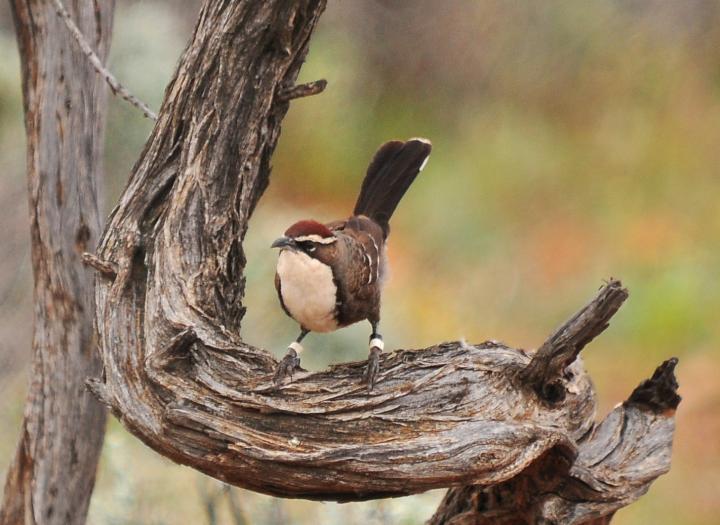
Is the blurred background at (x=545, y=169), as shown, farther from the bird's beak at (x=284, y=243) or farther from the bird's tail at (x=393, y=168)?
the bird's beak at (x=284, y=243)

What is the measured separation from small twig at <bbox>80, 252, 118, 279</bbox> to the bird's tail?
96 centimetres

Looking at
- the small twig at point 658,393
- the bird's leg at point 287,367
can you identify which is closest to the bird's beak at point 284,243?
the bird's leg at point 287,367

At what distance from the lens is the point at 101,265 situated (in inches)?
98.5

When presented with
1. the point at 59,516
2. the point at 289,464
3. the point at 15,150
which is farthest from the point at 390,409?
the point at 15,150

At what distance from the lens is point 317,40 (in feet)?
27.3

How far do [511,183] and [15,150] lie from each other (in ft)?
14.1

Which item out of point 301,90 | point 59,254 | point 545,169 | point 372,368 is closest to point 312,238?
point 301,90

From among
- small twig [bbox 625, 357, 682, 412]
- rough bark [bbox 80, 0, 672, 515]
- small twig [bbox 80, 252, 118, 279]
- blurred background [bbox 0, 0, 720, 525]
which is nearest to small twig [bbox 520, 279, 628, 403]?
rough bark [bbox 80, 0, 672, 515]

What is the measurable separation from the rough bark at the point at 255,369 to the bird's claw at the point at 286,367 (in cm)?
2

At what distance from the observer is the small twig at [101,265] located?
249 cm

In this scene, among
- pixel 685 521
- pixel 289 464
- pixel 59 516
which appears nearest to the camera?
pixel 289 464

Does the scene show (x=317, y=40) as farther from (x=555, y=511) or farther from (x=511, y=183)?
(x=555, y=511)

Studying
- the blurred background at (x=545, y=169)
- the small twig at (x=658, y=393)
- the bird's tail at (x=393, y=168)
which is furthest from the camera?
the blurred background at (x=545, y=169)

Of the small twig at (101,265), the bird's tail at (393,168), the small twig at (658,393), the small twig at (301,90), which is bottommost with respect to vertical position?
the small twig at (658,393)
